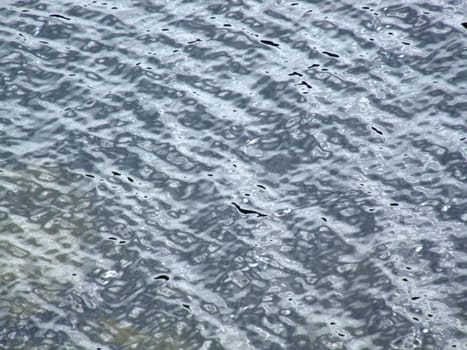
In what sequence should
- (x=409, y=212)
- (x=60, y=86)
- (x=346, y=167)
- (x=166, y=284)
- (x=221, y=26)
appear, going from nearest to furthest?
(x=166, y=284) < (x=409, y=212) < (x=346, y=167) < (x=60, y=86) < (x=221, y=26)

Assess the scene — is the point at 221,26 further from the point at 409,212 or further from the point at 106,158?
the point at 409,212

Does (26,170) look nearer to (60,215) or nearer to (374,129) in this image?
(60,215)

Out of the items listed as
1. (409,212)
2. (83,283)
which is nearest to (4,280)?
(83,283)

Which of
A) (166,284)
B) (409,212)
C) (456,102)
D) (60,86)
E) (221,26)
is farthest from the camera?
(221,26)

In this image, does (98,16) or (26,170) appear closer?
(26,170)

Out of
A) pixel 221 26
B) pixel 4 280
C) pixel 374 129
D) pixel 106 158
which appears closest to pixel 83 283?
pixel 4 280

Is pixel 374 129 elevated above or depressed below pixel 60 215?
above
